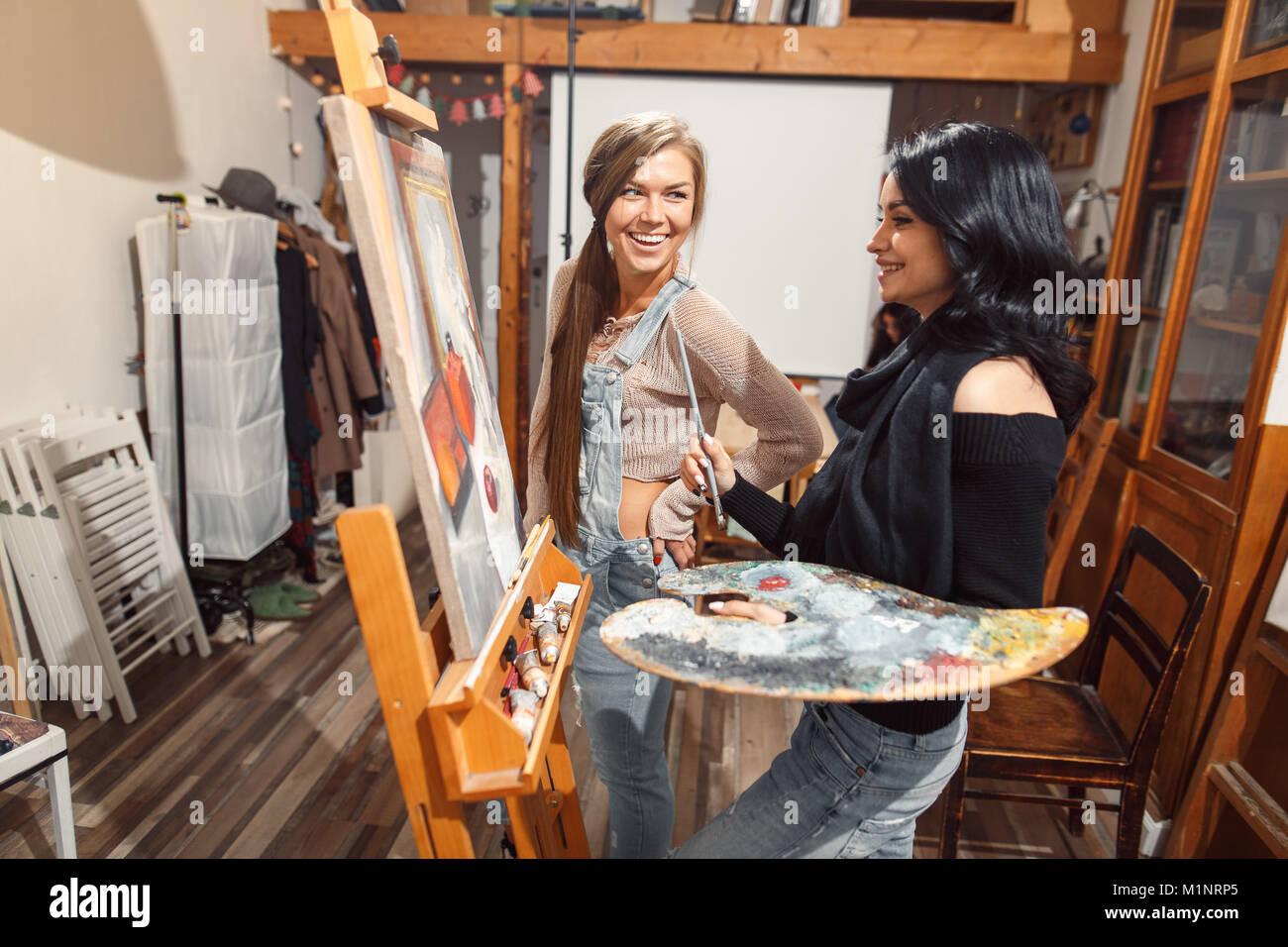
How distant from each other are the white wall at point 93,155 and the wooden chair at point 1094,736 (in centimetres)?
268

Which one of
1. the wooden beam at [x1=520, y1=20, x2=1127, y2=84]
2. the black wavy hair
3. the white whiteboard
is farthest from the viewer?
the white whiteboard

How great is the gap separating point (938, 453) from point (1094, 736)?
1185 millimetres

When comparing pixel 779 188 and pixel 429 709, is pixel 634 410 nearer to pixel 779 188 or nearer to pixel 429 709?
pixel 429 709

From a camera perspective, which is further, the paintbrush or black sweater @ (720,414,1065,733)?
the paintbrush

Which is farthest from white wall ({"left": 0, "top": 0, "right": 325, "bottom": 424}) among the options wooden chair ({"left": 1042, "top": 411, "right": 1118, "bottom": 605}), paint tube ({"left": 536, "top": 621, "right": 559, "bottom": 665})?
wooden chair ({"left": 1042, "top": 411, "right": 1118, "bottom": 605})

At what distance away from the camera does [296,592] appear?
3.10 m

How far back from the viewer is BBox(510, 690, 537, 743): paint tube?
3.00 feet

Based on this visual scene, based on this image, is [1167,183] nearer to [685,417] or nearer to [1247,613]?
[1247,613]

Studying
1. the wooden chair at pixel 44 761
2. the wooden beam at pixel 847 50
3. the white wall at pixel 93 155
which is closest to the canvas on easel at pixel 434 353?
the wooden chair at pixel 44 761

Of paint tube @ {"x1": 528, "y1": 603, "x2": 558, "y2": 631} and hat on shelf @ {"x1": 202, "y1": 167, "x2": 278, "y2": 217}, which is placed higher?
hat on shelf @ {"x1": 202, "y1": 167, "x2": 278, "y2": 217}

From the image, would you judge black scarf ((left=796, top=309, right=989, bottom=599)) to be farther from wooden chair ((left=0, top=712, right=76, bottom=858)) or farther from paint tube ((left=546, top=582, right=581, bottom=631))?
wooden chair ((left=0, top=712, right=76, bottom=858))

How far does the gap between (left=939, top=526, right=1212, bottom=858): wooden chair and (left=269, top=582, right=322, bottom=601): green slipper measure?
8.07 ft

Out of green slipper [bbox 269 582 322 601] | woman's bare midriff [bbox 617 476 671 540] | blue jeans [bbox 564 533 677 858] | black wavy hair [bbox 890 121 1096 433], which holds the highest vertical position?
black wavy hair [bbox 890 121 1096 433]
